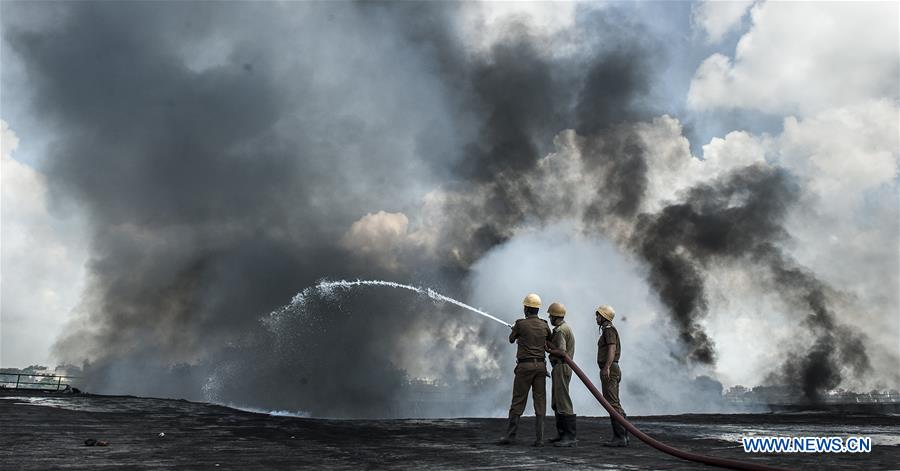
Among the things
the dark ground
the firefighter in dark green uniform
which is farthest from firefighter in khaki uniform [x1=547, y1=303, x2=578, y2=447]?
the firefighter in dark green uniform

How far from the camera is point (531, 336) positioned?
9258 mm

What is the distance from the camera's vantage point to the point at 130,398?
17062mm

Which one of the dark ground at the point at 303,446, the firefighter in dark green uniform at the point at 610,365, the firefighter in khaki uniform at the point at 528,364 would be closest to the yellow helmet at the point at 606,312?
the firefighter in dark green uniform at the point at 610,365

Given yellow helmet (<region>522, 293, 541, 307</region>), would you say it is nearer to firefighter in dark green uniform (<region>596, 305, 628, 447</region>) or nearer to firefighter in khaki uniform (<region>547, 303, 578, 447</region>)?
firefighter in khaki uniform (<region>547, 303, 578, 447</region>)

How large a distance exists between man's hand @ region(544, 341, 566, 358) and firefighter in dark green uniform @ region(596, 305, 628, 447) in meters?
0.62

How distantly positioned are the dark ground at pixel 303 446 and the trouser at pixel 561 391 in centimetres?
62

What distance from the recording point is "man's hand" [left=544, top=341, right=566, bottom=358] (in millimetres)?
9023

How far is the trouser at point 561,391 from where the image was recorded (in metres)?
8.94

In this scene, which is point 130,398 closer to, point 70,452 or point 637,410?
point 70,452

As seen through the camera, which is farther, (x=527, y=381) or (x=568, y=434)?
(x=527, y=381)

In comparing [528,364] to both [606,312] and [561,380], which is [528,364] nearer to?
[561,380]

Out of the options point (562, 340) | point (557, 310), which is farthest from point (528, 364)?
point (557, 310)

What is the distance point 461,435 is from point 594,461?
4219 millimetres

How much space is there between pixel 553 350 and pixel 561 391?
66 centimetres
